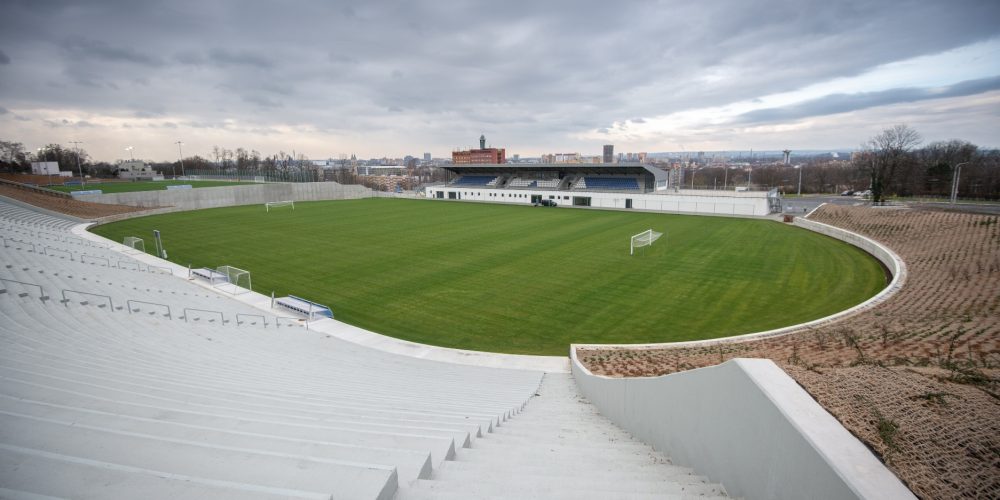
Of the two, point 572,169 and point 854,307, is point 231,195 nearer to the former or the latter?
point 572,169

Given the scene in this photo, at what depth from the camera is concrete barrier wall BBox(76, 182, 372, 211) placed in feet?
186

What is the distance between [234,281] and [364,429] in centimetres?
2257

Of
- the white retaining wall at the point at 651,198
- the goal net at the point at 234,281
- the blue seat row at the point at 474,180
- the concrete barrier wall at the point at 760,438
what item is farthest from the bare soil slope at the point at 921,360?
the blue seat row at the point at 474,180

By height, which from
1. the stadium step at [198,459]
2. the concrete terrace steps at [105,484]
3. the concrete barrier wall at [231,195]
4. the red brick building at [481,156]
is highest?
the red brick building at [481,156]

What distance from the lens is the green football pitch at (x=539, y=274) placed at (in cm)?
1802

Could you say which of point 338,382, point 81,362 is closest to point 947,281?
point 338,382

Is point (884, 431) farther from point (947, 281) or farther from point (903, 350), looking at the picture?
point (947, 281)

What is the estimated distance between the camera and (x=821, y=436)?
314 centimetres

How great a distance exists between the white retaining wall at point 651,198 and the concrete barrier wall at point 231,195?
676 inches

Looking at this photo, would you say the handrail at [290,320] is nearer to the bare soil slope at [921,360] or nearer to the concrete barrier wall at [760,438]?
the bare soil slope at [921,360]

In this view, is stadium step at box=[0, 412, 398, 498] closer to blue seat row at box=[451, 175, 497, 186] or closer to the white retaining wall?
the white retaining wall

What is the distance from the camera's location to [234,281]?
78.3 feet

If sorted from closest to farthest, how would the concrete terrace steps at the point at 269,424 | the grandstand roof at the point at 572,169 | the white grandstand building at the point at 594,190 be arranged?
the concrete terrace steps at the point at 269,424, the white grandstand building at the point at 594,190, the grandstand roof at the point at 572,169

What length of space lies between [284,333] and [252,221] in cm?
3836
